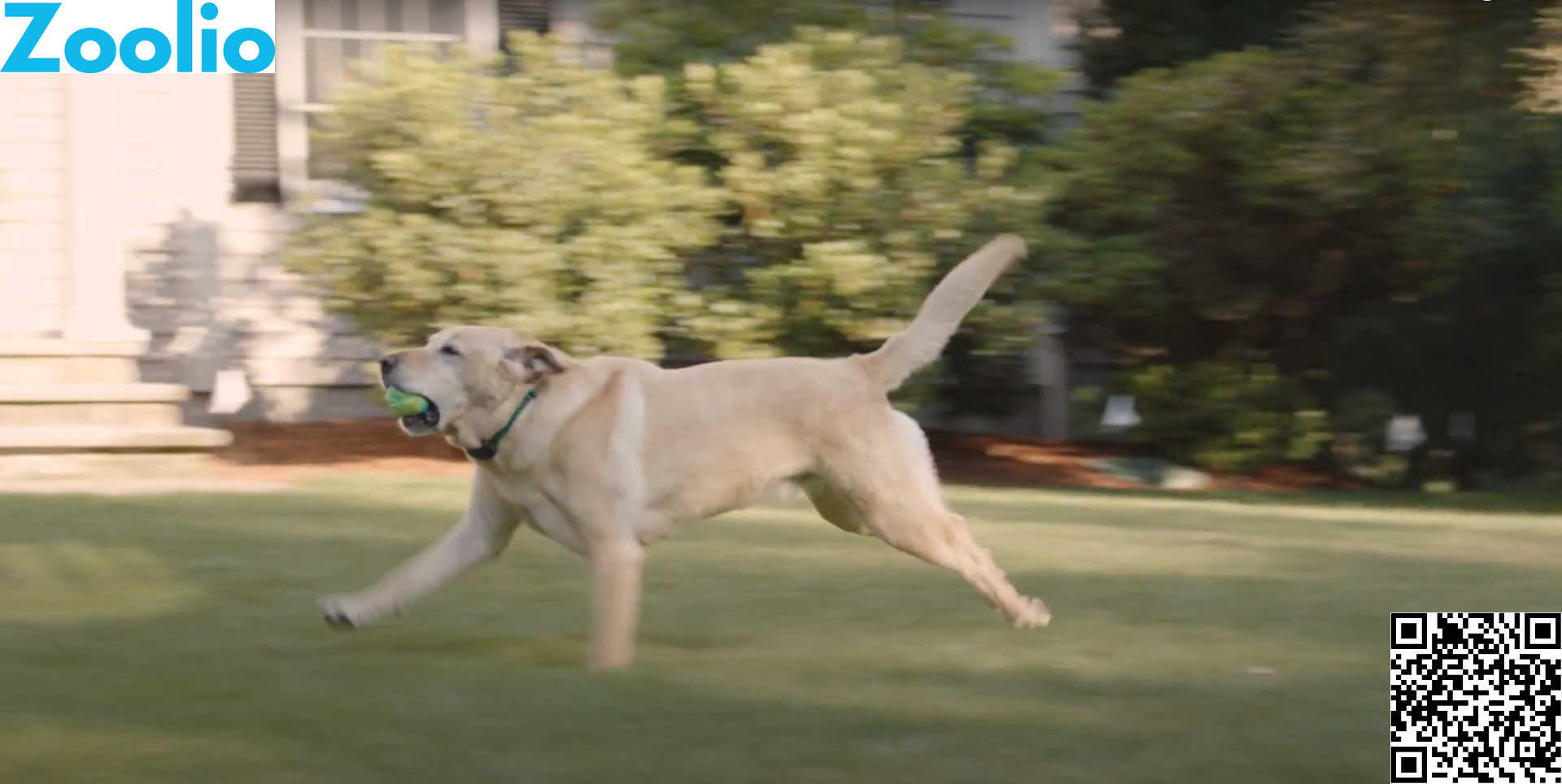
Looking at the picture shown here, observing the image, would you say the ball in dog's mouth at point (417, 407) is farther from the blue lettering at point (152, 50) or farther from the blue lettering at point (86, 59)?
the blue lettering at point (152, 50)

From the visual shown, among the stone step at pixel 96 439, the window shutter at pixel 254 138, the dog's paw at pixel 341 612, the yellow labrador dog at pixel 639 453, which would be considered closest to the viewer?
the yellow labrador dog at pixel 639 453

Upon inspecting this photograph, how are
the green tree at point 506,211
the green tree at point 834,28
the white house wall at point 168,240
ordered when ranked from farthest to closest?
the green tree at point 834,28 → the white house wall at point 168,240 → the green tree at point 506,211

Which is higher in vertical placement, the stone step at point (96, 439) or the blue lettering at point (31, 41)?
the blue lettering at point (31, 41)

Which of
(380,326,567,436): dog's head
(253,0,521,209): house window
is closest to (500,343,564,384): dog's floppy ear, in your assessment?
(380,326,567,436): dog's head

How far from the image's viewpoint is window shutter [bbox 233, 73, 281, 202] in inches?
534

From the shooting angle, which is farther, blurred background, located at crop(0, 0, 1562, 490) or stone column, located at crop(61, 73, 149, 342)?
stone column, located at crop(61, 73, 149, 342)

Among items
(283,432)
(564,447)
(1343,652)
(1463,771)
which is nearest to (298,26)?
(283,432)

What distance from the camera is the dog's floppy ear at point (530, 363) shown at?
568 centimetres

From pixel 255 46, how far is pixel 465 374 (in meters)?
8.92

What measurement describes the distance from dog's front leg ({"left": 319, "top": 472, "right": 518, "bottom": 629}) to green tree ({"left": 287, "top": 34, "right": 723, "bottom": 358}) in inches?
234

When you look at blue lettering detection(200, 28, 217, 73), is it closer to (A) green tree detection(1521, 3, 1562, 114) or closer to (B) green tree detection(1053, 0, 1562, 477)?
(B) green tree detection(1053, 0, 1562, 477)

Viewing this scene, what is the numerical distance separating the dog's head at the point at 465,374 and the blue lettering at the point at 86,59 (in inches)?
324

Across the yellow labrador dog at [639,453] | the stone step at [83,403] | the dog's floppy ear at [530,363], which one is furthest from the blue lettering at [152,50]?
the dog's floppy ear at [530,363]

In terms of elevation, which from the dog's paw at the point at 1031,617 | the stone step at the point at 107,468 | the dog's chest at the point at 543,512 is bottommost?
the stone step at the point at 107,468
